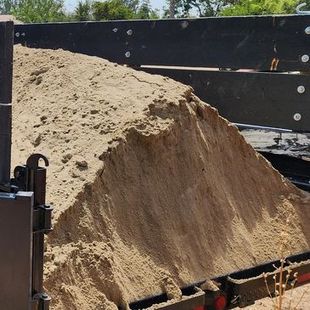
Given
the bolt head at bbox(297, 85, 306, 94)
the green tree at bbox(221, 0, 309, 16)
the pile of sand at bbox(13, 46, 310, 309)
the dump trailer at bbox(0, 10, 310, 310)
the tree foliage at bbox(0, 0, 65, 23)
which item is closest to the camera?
the dump trailer at bbox(0, 10, 310, 310)

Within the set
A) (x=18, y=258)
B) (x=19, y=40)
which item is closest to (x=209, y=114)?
(x=18, y=258)

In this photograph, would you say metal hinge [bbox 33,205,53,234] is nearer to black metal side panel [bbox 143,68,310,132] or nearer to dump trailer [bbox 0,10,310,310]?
dump trailer [bbox 0,10,310,310]

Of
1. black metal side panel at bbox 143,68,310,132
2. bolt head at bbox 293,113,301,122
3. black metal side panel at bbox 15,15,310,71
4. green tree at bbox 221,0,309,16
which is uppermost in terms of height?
green tree at bbox 221,0,309,16

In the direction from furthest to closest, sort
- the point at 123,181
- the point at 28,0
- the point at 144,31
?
the point at 28,0 → the point at 144,31 → the point at 123,181

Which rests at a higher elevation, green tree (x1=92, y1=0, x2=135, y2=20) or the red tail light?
green tree (x1=92, y1=0, x2=135, y2=20)

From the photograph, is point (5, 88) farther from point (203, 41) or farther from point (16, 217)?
point (203, 41)

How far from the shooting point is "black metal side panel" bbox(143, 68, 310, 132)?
5.25 m

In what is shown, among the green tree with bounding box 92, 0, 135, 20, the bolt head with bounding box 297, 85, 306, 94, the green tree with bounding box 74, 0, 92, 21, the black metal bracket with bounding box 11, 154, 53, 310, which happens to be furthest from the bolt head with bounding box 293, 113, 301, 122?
the green tree with bounding box 74, 0, 92, 21

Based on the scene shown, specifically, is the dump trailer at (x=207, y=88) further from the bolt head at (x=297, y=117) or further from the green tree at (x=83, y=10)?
the green tree at (x=83, y=10)

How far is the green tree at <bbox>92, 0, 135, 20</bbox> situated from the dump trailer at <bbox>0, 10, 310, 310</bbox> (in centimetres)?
2154

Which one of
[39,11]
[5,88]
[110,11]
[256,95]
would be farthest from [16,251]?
[39,11]

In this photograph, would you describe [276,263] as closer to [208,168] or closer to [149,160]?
[208,168]

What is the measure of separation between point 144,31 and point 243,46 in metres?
1.20

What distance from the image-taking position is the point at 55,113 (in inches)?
179
